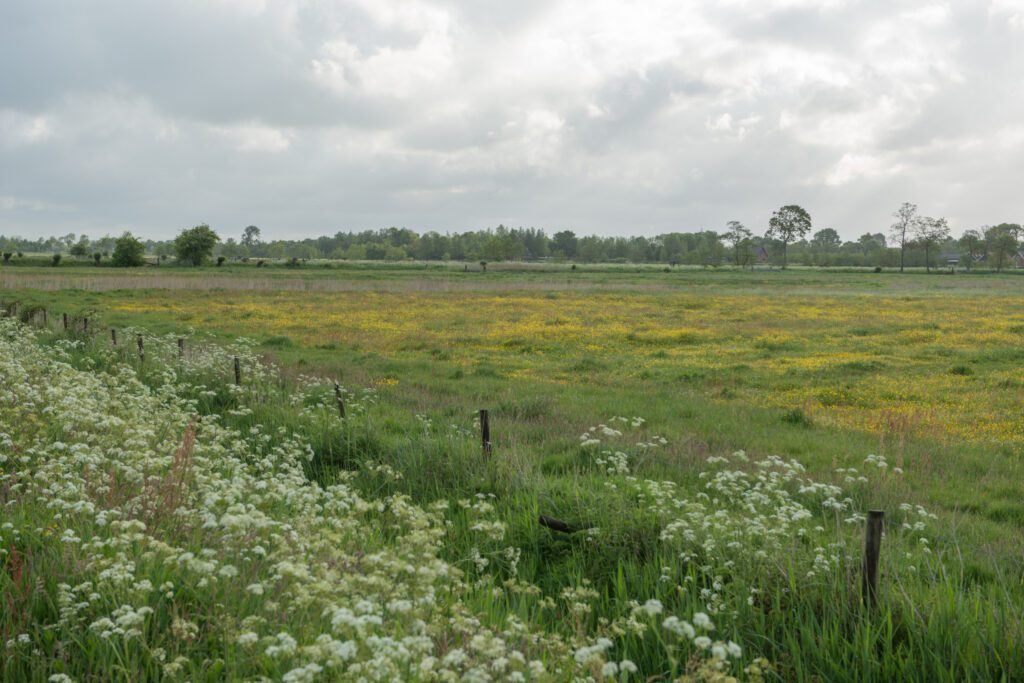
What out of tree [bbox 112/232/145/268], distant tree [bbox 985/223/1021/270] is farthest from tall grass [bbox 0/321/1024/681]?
distant tree [bbox 985/223/1021/270]

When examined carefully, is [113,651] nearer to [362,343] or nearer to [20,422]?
[20,422]

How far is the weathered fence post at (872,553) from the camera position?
201 inches

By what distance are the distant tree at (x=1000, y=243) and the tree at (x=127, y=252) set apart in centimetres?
14890

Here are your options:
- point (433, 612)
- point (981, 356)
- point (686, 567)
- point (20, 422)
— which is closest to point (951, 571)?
point (686, 567)

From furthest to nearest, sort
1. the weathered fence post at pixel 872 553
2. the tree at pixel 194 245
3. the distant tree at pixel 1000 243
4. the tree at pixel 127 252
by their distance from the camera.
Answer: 1. the distant tree at pixel 1000 243
2. the tree at pixel 194 245
3. the tree at pixel 127 252
4. the weathered fence post at pixel 872 553

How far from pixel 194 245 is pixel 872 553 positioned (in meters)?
122

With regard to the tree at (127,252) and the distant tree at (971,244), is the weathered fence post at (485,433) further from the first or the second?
the distant tree at (971,244)

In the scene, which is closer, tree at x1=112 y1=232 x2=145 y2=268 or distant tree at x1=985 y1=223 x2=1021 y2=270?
tree at x1=112 y1=232 x2=145 y2=268

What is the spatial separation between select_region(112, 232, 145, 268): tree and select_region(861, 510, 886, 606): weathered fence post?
4459 inches

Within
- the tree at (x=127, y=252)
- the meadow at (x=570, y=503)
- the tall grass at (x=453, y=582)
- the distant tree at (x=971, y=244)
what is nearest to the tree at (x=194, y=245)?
the tree at (x=127, y=252)

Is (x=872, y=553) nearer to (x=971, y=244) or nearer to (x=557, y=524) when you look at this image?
(x=557, y=524)

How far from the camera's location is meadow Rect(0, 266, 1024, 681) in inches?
179

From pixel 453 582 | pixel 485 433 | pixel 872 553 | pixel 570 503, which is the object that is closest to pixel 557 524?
pixel 570 503

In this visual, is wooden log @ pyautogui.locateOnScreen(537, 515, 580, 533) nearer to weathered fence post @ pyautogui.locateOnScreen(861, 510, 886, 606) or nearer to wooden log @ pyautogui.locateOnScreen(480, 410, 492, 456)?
wooden log @ pyautogui.locateOnScreen(480, 410, 492, 456)
